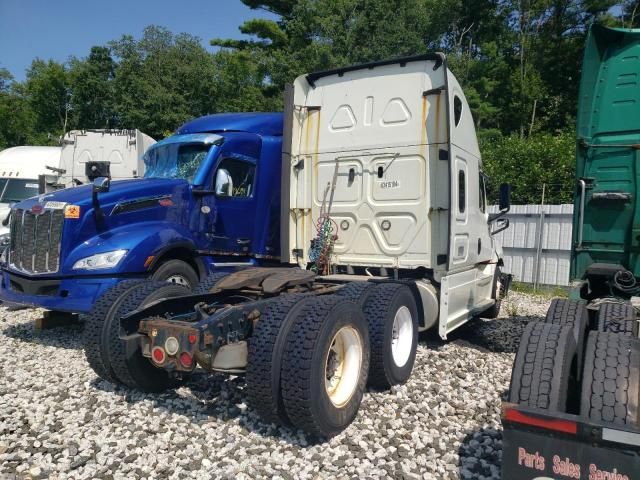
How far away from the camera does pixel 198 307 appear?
14.4 ft

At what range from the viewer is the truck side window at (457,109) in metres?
6.18

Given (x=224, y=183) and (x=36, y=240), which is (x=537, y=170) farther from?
(x=36, y=240)

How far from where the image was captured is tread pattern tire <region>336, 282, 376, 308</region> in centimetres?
496

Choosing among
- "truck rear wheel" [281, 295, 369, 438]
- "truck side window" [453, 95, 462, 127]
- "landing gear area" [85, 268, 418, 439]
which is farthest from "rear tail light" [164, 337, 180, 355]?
"truck side window" [453, 95, 462, 127]

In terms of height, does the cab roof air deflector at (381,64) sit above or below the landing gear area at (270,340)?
above

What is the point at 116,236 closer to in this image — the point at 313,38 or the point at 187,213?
the point at 187,213

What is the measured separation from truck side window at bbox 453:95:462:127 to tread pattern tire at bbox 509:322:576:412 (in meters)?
3.77

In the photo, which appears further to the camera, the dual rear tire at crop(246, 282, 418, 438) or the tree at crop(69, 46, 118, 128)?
the tree at crop(69, 46, 118, 128)

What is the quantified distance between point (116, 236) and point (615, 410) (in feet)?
17.9

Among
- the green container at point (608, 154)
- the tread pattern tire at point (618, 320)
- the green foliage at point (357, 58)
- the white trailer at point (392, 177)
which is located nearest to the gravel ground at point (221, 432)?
the tread pattern tire at point (618, 320)

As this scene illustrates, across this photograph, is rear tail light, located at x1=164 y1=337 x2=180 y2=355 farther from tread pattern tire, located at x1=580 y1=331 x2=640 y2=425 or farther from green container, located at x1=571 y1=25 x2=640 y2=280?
green container, located at x1=571 y1=25 x2=640 y2=280

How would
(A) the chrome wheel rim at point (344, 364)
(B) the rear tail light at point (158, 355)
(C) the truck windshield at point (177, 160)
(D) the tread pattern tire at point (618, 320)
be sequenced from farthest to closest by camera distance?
(C) the truck windshield at point (177, 160), (A) the chrome wheel rim at point (344, 364), (B) the rear tail light at point (158, 355), (D) the tread pattern tire at point (618, 320)

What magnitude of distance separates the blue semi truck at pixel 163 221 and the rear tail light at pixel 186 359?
8.34 feet

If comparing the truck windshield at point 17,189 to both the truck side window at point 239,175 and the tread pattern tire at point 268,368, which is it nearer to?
the truck side window at point 239,175
